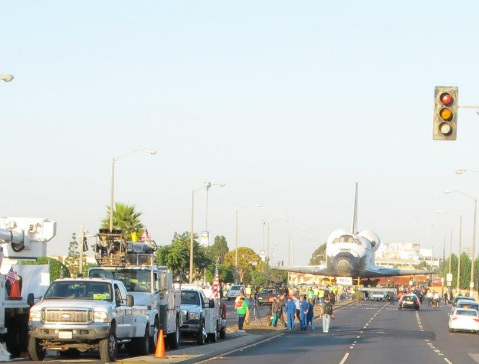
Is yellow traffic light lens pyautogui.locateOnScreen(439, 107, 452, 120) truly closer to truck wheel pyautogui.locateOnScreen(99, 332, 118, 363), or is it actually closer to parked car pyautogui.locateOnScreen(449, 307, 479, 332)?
truck wheel pyautogui.locateOnScreen(99, 332, 118, 363)

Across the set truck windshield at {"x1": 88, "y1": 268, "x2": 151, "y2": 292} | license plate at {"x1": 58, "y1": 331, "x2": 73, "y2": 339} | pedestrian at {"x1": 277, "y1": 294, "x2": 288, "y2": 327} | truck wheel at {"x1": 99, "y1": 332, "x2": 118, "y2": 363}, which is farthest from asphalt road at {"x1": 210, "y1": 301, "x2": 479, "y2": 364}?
license plate at {"x1": 58, "y1": 331, "x2": 73, "y2": 339}

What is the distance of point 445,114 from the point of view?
930 inches

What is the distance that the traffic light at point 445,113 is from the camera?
23562 millimetres

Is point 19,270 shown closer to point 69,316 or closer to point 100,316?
point 69,316

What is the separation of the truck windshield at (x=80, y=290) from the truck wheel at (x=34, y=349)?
1.28 metres

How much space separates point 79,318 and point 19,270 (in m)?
2.49

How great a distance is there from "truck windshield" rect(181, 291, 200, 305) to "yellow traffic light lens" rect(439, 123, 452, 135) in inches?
614

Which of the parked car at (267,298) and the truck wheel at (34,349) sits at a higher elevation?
the truck wheel at (34,349)

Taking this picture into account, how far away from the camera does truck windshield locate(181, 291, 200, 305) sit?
1471 inches

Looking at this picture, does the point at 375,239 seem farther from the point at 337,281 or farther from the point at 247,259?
the point at 247,259

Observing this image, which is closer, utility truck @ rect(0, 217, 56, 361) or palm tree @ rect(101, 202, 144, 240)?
utility truck @ rect(0, 217, 56, 361)

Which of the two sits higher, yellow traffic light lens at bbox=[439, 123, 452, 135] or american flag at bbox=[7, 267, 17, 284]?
yellow traffic light lens at bbox=[439, 123, 452, 135]

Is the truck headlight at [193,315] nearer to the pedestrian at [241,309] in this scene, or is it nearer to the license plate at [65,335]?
the pedestrian at [241,309]

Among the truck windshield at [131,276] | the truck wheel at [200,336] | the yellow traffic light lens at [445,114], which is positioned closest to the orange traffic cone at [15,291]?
the truck windshield at [131,276]
